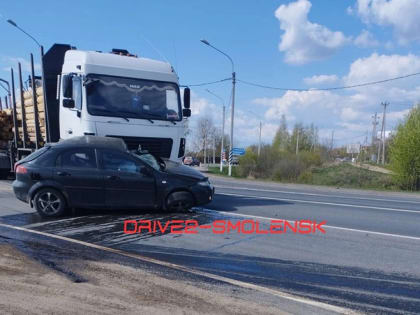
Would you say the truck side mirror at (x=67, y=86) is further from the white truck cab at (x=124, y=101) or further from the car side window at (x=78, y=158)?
the car side window at (x=78, y=158)

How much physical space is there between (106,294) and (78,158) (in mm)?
4445

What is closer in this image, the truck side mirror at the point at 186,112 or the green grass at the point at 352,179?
the truck side mirror at the point at 186,112

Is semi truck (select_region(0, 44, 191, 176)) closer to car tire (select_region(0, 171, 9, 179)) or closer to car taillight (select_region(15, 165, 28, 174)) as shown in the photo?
car taillight (select_region(15, 165, 28, 174))

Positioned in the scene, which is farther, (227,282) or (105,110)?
(105,110)

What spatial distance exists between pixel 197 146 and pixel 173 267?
72770 millimetres

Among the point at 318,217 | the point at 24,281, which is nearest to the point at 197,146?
the point at 318,217

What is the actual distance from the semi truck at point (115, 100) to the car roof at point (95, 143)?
0.39m

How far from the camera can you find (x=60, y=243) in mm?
5859

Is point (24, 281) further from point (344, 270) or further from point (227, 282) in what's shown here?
point (344, 270)

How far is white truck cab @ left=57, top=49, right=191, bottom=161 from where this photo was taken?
855cm

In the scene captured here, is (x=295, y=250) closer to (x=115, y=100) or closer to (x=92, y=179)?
(x=92, y=179)

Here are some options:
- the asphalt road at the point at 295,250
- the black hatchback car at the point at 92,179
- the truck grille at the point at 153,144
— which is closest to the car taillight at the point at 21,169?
the black hatchback car at the point at 92,179

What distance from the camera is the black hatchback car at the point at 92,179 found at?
25.2ft

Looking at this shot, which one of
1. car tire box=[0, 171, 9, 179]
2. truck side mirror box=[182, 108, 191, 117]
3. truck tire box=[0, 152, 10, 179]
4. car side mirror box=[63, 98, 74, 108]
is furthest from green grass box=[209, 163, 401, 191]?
car side mirror box=[63, 98, 74, 108]
